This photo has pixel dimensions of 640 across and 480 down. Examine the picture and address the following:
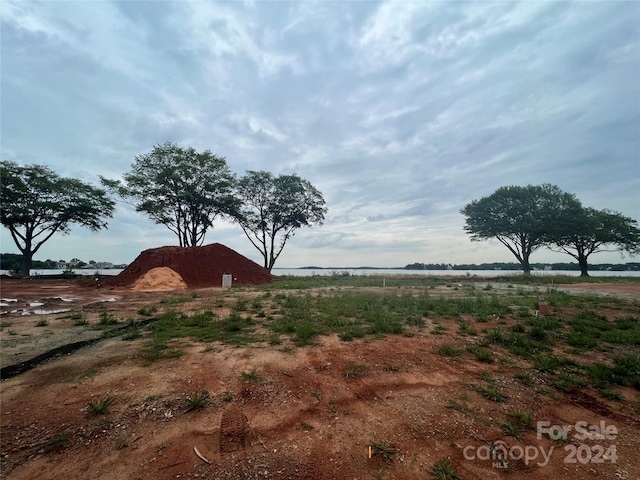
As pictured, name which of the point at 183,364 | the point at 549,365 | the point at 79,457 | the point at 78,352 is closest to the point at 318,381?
the point at 183,364

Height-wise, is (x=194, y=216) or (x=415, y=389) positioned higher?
(x=194, y=216)

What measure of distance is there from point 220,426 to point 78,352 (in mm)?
4371

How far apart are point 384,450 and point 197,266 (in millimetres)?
23960

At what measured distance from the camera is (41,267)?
4762 centimetres

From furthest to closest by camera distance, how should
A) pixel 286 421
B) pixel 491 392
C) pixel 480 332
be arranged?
pixel 480 332
pixel 491 392
pixel 286 421

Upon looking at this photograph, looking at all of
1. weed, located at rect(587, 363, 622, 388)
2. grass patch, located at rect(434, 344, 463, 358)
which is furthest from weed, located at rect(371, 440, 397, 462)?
weed, located at rect(587, 363, 622, 388)

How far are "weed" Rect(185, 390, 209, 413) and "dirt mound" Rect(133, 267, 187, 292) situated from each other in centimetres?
1830

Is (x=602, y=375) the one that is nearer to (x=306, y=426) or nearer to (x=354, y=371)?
(x=354, y=371)

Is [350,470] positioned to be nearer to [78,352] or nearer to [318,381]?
[318,381]

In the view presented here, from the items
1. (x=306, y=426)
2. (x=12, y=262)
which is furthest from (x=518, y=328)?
(x=12, y=262)

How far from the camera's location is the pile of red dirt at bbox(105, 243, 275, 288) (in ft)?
73.9

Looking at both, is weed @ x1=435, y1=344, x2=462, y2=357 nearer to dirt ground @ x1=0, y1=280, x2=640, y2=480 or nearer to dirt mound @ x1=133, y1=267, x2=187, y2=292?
dirt ground @ x1=0, y1=280, x2=640, y2=480

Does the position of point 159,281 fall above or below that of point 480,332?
above

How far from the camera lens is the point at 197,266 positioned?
24.0 m
